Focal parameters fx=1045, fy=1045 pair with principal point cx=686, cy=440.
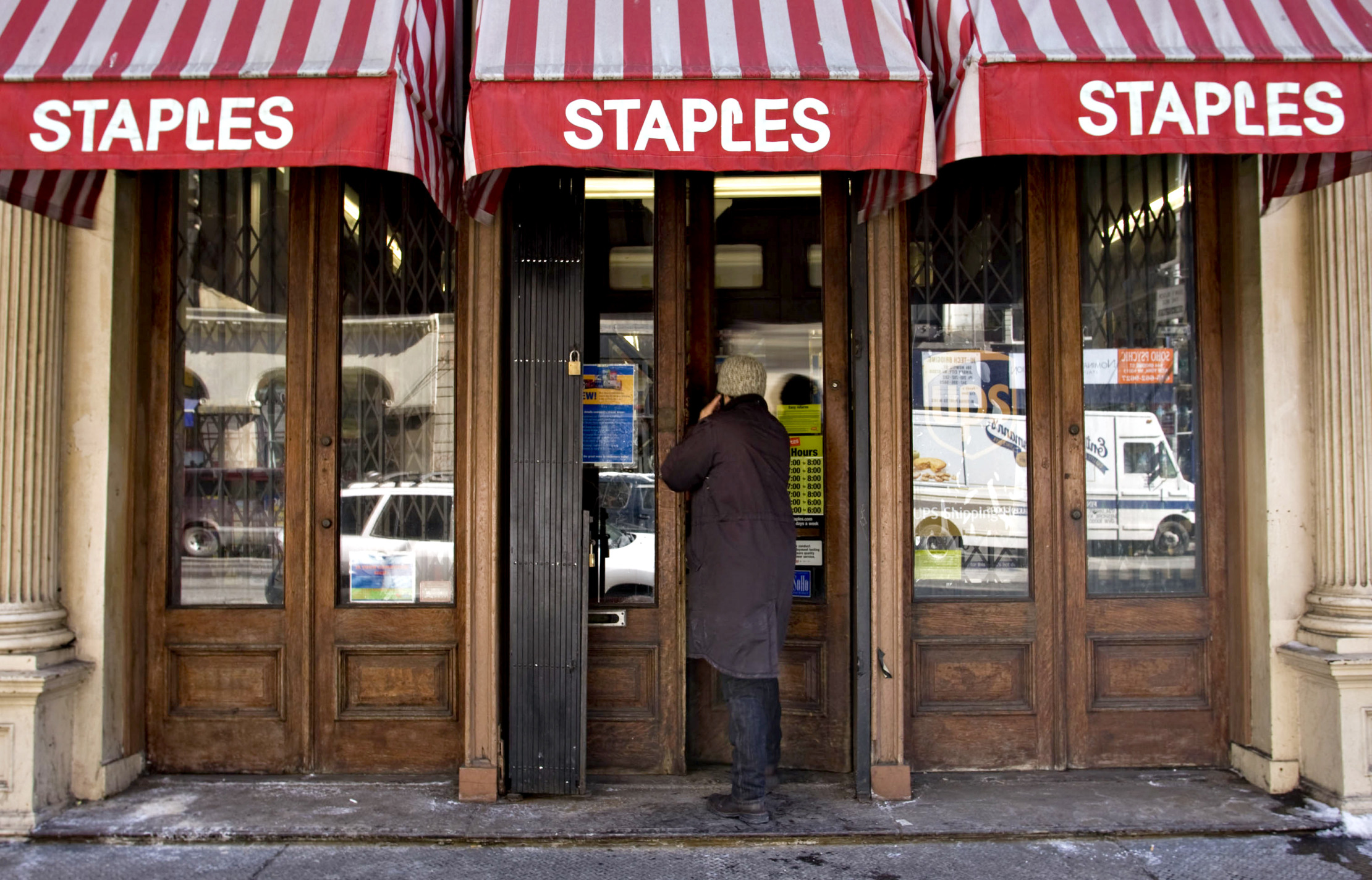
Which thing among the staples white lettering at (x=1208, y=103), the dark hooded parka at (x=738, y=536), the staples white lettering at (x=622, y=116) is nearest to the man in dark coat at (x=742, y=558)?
the dark hooded parka at (x=738, y=536)

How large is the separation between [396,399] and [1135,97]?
3717mm

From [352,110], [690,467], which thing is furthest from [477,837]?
[352,110]

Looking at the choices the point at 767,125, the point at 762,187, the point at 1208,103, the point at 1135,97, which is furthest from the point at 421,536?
the point at 1208,103

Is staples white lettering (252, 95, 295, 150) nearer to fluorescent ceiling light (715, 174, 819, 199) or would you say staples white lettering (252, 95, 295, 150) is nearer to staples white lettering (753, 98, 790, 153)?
staples white lettering (753, 98, 790, 153)

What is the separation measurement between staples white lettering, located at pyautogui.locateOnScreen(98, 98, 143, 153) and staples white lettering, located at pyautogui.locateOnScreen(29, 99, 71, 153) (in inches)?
5.6

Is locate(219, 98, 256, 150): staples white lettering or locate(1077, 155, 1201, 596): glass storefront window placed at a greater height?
locate(219, 98, 256, 150): staples white lettering

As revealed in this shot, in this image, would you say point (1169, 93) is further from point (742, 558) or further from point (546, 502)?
point (546, 502)

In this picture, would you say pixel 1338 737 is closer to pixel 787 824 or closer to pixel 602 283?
pixel 787 824

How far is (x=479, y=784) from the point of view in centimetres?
489

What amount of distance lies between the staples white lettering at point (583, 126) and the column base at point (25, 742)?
3272 millimetres

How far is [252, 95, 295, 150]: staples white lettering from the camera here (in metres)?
4.05

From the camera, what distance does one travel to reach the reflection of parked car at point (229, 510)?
5410 millimetres

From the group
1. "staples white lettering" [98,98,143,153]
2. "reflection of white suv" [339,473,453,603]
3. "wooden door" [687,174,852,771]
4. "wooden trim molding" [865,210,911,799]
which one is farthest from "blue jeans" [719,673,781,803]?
"staples white lettering" [98,98,143,153]

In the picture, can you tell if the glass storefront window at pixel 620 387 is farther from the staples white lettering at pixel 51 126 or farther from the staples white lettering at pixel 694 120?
the staples white lettering at pixel 51 126
